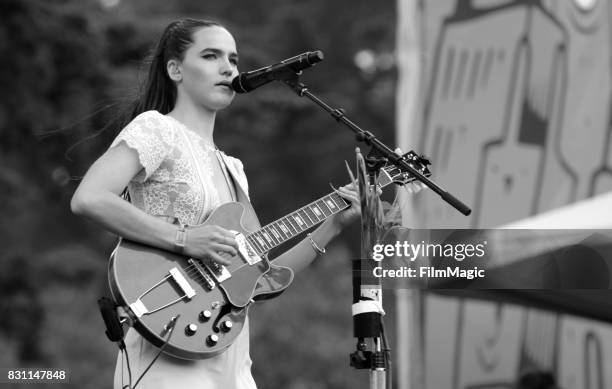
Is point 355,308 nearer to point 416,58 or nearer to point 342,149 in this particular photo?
point 416,58

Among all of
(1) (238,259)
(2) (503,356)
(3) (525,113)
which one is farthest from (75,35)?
(1) (238,259)

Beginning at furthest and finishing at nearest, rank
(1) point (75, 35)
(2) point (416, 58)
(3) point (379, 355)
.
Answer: (1) point (75, 35), (2) point (416, 58), (3) point (379, 355)

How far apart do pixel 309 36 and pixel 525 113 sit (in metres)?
7.23

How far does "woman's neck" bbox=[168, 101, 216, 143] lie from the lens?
3.66 meters

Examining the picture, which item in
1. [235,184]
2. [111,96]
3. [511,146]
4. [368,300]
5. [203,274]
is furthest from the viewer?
[111,96]

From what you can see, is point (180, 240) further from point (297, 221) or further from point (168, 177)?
point (297, 221)

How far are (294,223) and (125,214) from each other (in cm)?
72

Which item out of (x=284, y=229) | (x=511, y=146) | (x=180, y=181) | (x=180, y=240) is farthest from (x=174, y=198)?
(x=511, y=146)

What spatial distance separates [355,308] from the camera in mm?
3113

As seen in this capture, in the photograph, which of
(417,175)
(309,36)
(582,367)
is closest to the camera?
(417,175)

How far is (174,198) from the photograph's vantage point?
3.48 metres

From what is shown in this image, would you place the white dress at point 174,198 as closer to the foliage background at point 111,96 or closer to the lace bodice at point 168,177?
the lace bodice at point 168,177

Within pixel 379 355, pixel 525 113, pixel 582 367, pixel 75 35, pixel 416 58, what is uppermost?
pixel 75 35

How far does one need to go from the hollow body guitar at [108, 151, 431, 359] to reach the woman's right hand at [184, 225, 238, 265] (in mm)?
56
